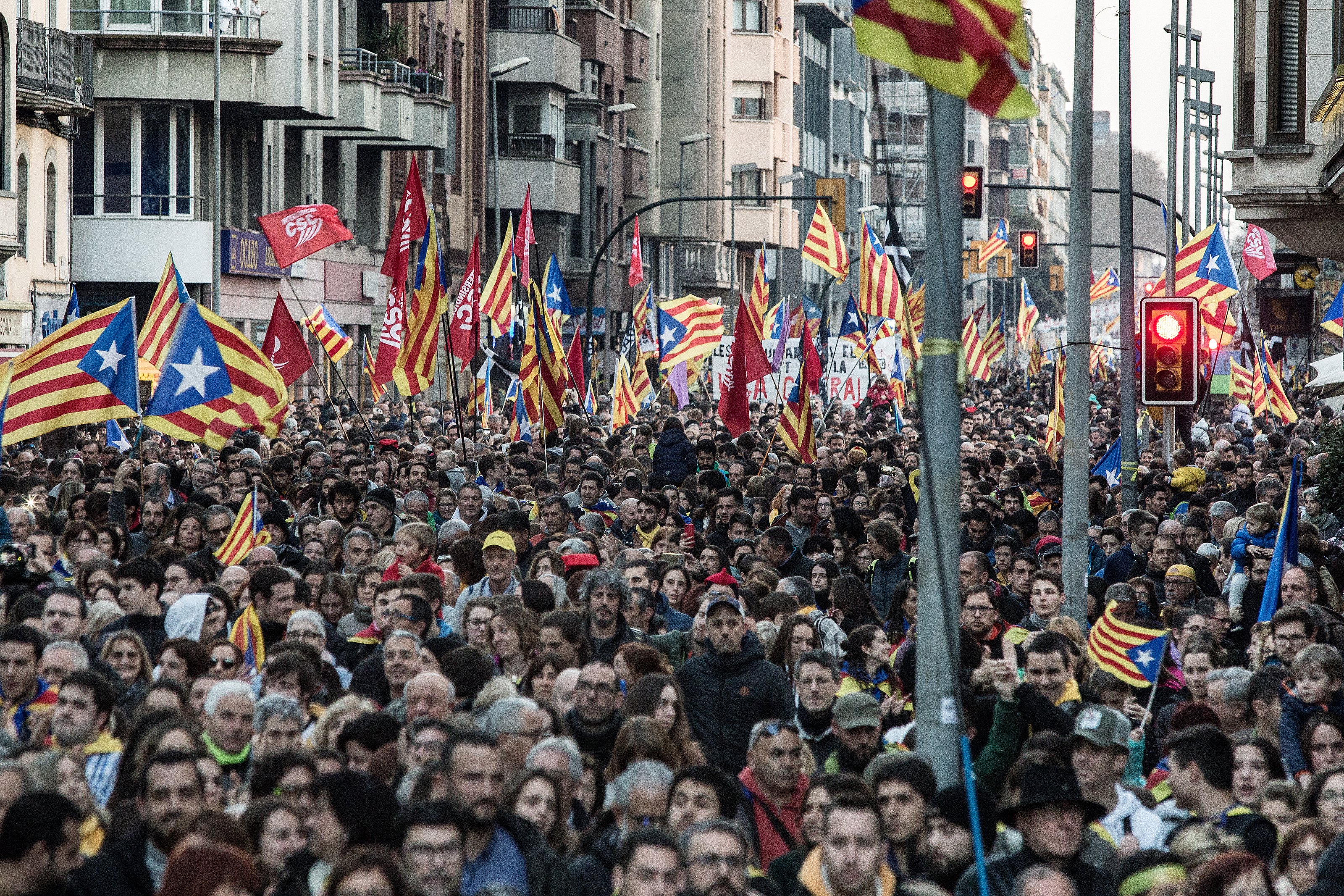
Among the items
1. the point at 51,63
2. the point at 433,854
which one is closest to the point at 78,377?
the point at 433,854

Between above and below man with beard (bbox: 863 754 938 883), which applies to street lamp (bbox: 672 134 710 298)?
above

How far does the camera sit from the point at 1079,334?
13.7 meters

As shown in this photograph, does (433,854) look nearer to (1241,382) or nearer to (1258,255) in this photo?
(1241,382)

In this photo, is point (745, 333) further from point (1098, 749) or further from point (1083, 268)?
point (1098, 749)

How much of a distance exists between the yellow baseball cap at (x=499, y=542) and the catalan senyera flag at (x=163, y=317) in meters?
4.91

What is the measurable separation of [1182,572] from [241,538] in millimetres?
6036

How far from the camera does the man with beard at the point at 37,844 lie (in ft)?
20.0

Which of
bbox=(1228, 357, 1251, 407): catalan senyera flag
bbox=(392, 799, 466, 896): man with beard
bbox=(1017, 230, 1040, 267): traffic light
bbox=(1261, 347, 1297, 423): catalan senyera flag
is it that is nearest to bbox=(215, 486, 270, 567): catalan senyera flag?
bbox=(392, 799, 466, 896): man with beard

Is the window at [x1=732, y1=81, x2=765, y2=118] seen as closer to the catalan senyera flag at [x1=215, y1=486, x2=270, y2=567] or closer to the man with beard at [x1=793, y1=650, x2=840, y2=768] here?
the catalan senyera flag at [x1=215, y1=486, x2=270, y2=567]

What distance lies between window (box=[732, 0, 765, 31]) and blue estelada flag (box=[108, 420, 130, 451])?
226 feet

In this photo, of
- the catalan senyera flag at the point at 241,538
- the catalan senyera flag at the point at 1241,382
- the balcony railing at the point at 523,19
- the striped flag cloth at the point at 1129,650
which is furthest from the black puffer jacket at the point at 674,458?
the balcony railing at the point at 523,19

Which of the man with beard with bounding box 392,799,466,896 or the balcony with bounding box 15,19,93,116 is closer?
the man with beard with bounding box 392,799,466,896

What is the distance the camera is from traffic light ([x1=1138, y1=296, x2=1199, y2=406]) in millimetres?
14680

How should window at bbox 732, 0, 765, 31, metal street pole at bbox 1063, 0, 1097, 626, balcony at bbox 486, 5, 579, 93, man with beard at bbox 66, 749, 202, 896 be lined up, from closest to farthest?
man with beard at bbox 66, 749, 202, 896, metal street pole at bbox 1063, 0, 1097, 626, balcony at bbox 486, 5, 579, 93, window at bbox 732, 0, 765, 31
